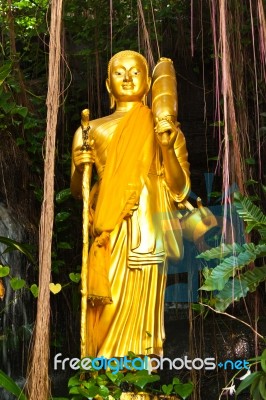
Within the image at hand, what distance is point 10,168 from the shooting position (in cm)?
441

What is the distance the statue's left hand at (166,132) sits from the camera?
3.28m

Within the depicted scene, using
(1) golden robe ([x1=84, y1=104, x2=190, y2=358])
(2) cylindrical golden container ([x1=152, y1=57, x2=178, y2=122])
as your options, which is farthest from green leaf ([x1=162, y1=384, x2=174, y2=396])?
(2) cylindrical golden container ([x1=152, y1=57, x2=178, y2=122])

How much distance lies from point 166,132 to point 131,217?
14.4 inches

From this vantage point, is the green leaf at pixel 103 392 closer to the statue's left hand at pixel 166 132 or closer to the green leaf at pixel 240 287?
the green leaf at pixel 240 287

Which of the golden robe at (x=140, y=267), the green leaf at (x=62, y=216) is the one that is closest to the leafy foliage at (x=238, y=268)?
the golden robe at (x=140, y=267)

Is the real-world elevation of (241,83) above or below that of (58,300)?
above

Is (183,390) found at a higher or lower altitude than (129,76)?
lower

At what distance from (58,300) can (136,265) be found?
3.85 ft

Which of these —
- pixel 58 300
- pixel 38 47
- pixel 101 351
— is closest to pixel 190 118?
pixel 38 47

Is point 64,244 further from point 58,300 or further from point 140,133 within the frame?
point 140,133

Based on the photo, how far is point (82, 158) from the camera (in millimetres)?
3379

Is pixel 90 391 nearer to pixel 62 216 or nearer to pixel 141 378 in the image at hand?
pixel 141 378

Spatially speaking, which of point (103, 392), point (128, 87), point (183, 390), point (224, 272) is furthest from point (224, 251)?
point (128, 87)

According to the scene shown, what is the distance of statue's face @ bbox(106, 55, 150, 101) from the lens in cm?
358
